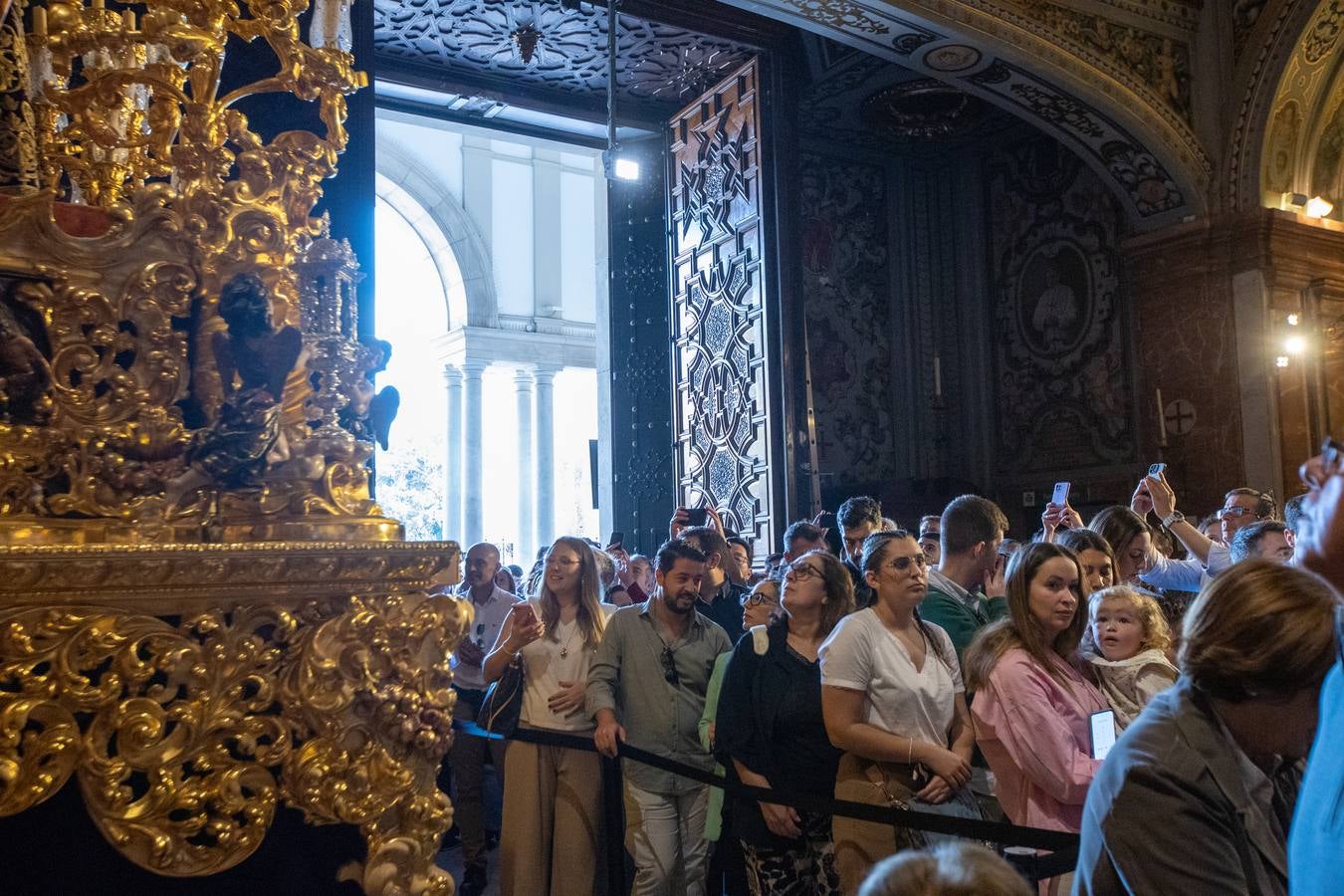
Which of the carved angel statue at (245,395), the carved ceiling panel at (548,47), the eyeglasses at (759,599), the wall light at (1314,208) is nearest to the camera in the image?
the carved angel statue at (245,395)

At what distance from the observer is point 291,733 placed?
1.75m

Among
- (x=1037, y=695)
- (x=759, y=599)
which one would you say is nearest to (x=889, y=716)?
(x=1037, y=695)

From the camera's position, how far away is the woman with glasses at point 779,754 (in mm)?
3555

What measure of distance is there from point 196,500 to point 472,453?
15356mm

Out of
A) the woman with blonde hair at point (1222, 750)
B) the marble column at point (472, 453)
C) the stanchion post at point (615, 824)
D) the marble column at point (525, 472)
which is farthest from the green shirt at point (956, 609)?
the marble column at point (525, 472)

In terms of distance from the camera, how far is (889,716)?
334cm

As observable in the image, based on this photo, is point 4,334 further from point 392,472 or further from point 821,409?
point 392,472

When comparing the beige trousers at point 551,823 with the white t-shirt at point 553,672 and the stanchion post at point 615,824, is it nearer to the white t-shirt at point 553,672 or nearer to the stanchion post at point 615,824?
the white t-shirt at point 553,672

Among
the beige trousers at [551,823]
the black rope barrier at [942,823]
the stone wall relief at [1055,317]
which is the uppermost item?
the stone wall relief at [1055,317]

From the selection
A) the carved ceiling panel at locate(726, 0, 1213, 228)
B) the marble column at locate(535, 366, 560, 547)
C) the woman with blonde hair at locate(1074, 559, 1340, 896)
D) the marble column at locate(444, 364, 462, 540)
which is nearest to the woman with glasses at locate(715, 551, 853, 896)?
the woman with blonde hair at locate(1074, 559, 1340, 896)

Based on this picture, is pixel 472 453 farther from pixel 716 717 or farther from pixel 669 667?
pixel 716 717

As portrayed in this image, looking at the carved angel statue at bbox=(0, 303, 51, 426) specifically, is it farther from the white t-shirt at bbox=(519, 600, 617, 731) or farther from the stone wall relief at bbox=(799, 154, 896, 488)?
the stone wall relief at bbox=(799, 154, 896, 488)

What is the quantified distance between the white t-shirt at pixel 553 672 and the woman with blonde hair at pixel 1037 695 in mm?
1573

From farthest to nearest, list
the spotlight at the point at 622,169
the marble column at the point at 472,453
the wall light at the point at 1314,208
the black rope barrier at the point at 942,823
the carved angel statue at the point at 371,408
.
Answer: the marble column at the point at 472,453
the wall light at the point at 1314,208
the spotlight at the point at 622,169
the black rope barrier at the point at 942,823
the carved angel statue at the point at 371,408
